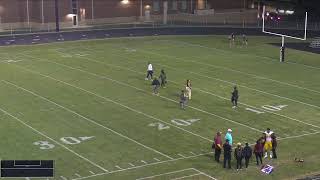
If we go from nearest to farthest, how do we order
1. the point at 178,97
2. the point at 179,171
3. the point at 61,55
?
the point at 179,171
the point at 178,97
the point at 61,55

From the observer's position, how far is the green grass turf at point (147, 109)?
24891mm

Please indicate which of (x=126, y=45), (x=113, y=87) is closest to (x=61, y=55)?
(x=126, y=45)

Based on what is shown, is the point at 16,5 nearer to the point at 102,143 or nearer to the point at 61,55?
the point at 61,55

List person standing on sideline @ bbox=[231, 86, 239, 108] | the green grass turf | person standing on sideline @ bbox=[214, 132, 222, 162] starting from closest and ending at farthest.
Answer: person standing on sideline @ bbox=[214, 132, 222, 162], the green grass turf, person standing on sideline @ bbox=[231, 86, 239, 108]

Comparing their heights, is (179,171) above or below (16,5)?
below

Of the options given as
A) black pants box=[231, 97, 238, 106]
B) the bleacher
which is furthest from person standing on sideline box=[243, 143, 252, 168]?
the bleacher

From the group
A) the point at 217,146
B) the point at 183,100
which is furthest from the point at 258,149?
the point at 183,100

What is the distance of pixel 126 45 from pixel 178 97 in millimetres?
22792

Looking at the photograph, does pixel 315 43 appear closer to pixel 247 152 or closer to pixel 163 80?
pixel 163 80

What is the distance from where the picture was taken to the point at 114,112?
32688 millimetres

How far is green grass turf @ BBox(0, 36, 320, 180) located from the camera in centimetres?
2489

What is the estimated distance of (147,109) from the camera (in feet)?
109

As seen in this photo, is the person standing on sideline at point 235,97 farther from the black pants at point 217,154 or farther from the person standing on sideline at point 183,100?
the black pants at point 217,154

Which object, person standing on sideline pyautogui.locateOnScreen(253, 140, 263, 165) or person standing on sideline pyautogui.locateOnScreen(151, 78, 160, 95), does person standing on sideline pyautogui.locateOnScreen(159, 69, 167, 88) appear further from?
person standing on sideline pyautogui.locateOnScreen(253, 140, 263, 165)
